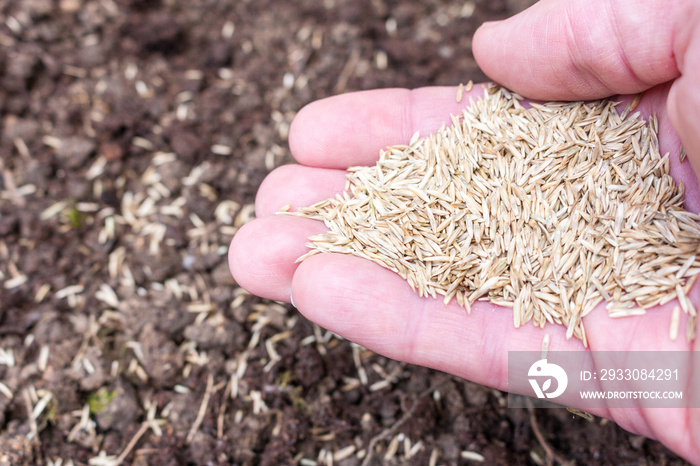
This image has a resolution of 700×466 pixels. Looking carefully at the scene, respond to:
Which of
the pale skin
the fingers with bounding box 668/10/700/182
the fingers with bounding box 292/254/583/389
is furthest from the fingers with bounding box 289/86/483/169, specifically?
the fingers with bounding box 668/10/700/182

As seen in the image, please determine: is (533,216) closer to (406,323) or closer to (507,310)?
(507,310)

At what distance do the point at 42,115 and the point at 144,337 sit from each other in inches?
65.7

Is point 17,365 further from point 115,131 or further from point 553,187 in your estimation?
point 553,187

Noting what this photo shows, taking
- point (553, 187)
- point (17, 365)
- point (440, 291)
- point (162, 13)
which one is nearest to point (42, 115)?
point (162, 13)

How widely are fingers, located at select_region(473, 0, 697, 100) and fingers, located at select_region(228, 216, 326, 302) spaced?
1.21 m

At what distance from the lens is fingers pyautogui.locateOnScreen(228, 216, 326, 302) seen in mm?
2285

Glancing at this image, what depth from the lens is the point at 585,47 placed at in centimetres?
227

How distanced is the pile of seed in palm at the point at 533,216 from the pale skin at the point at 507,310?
69 millimetres

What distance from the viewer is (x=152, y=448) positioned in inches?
102

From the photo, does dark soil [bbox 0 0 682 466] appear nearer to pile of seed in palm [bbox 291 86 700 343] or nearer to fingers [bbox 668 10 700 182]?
pile of seed in palm [bbox 291 86 700 343]

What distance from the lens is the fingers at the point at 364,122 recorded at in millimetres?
2639

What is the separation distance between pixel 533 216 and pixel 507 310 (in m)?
0.42
